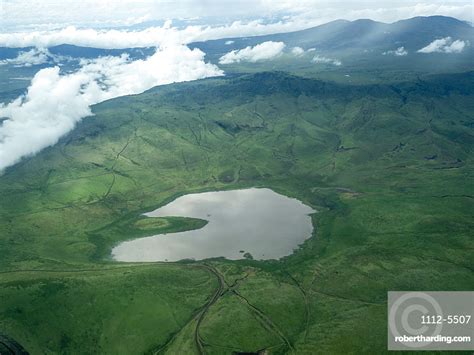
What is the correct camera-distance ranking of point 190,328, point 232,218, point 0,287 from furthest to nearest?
1. point 232,218
2. point 0,287
3. point 190,328

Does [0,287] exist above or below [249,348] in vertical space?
above

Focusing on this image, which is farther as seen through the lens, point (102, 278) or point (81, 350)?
point (102, 278)

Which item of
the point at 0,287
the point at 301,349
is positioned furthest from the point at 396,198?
the point at 0,287

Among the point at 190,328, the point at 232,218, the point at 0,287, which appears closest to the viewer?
the point at 190,328

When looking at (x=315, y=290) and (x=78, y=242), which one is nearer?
(x=315, y=290)

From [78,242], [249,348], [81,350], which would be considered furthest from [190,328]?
[78,242]

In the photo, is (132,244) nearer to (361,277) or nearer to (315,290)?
(315,290)

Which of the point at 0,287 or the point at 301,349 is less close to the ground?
the point at 0,287

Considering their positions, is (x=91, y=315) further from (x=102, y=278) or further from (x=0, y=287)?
(x=0, y=287)
